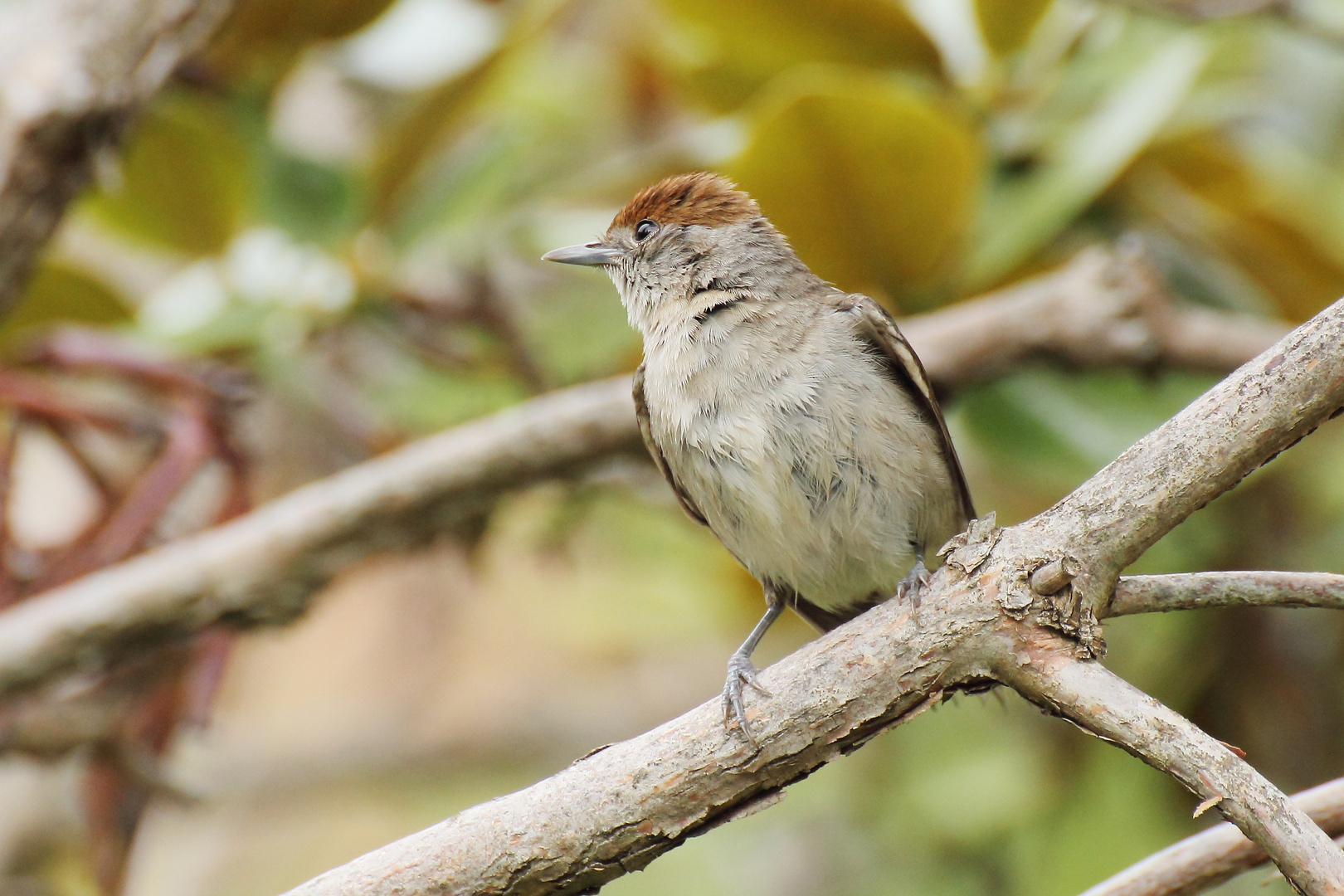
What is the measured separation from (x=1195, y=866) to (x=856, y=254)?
7.38 feet

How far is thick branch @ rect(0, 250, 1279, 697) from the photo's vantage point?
10.9ft

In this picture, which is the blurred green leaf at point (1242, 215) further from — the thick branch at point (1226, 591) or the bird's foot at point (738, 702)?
the bird's foot at point (738, 702)

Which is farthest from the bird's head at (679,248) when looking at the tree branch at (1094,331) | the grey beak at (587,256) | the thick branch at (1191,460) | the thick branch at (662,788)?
the thick branch at (1191,460)

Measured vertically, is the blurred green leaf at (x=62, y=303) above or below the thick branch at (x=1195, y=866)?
above

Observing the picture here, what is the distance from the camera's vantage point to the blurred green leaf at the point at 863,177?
3238 mm

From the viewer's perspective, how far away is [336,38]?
4.18 meters

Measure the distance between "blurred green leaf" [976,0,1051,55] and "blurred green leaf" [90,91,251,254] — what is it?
252cm

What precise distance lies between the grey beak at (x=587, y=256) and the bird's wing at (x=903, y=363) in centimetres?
96

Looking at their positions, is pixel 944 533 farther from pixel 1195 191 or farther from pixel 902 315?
pixel 1195 191

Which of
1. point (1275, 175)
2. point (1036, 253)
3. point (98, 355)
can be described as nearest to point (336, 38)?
point (98, 355)

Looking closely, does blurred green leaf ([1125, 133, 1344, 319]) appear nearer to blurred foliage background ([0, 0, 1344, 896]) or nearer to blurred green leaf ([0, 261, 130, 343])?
blurred foliage background ([0, 0, 1344, 896])

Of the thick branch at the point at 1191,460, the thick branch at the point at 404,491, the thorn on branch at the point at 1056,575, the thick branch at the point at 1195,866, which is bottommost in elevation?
the thick branch at the point at 1195,866

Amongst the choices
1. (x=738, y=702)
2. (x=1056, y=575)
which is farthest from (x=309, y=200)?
(x=1056, y=575)

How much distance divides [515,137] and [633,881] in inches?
123
